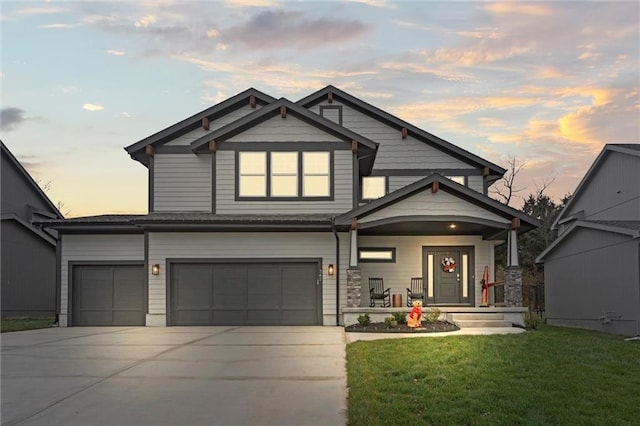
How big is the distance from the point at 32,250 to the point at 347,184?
55.8 feet

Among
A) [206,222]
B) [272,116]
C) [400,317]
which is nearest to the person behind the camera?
[400,317]

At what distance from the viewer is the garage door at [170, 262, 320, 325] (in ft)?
A: 63.7

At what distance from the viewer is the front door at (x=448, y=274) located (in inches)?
808

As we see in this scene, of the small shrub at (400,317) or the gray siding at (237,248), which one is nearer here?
the small shrub at (400,317)

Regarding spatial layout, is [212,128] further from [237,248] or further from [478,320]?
[478,320]

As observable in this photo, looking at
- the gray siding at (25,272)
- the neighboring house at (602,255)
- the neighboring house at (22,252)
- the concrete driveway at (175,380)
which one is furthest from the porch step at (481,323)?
the gray siding at (25,272)

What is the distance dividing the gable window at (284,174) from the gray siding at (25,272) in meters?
14.9

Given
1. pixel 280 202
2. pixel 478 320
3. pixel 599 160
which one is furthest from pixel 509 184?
pixel 478 320

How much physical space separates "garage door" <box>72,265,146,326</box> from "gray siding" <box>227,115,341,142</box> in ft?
17.5

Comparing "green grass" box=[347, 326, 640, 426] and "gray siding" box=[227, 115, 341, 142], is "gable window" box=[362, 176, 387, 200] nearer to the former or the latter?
"gray siding" box=[227, 115, 341, 142]

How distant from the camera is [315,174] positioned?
20.0 m

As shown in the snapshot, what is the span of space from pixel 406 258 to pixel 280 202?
4436 millimetres

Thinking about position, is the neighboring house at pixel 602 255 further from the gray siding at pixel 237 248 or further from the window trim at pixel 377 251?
the gray siding at pixel 237 248

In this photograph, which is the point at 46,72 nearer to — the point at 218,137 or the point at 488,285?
the point at 218,137
